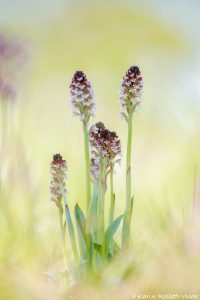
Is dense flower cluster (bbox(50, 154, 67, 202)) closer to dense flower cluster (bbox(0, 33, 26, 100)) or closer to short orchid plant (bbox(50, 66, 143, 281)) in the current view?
short orchid plant (bbox(50, 66, 143, 281))

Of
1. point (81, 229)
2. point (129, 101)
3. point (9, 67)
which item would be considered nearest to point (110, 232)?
point (81, 229)

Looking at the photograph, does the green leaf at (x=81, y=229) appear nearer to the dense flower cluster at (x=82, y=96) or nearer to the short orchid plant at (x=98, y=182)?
the short orchid plant at (x=98, y=182)

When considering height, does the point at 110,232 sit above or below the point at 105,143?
below

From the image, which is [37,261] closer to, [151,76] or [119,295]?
[119,295]

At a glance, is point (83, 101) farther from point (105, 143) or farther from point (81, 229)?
point (81, 229)

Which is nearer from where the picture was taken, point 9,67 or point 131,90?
point 131,90

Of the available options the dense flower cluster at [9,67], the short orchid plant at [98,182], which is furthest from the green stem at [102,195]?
the dense flower cluster at [9,67]

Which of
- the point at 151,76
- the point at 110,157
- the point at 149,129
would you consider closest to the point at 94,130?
the point at 110,157

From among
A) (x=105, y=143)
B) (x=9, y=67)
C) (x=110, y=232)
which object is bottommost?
(x=110, y=232)
